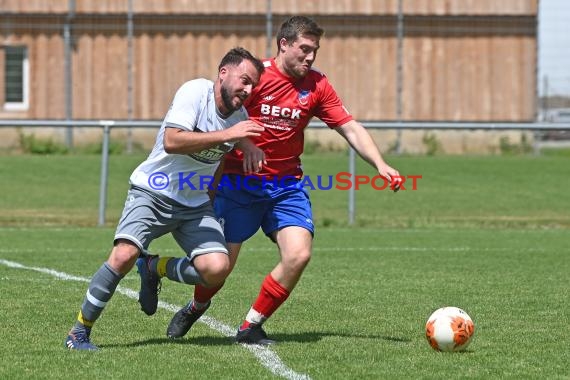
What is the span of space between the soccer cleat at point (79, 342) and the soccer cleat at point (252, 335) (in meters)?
0.92

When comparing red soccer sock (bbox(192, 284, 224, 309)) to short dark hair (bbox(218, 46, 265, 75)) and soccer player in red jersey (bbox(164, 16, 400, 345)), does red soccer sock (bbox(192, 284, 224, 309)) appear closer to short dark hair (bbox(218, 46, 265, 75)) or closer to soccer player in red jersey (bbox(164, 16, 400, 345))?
soccer player in red jersey (bbox(164, 16, 400, 345))

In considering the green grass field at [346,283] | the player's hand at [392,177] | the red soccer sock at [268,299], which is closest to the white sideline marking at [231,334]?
the green grass field at [346,283]

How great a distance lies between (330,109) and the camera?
301 inches

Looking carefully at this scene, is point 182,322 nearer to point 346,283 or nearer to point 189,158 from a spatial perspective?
point 189,158

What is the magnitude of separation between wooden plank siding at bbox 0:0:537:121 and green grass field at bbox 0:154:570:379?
13.2ft

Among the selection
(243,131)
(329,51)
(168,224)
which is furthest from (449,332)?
(329,51)

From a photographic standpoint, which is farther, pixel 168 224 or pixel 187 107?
pixel 168 224

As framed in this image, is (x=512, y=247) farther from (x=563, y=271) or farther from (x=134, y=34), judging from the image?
(x=134, y=34)

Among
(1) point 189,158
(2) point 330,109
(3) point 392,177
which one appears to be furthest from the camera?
(2) point 330,109

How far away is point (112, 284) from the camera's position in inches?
270

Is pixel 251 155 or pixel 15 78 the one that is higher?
pixel 15 78

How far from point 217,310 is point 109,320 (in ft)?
3.22

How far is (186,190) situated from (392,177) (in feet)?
4.04

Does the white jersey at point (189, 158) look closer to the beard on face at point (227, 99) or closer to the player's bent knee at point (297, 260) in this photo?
the beard on face at point (227, 99)
